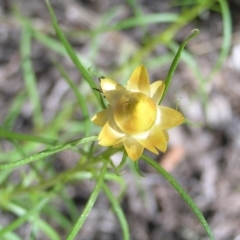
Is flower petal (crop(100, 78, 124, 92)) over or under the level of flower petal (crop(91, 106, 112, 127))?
over

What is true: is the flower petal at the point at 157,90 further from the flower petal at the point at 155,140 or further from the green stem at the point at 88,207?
the green stem at the point at 88,207

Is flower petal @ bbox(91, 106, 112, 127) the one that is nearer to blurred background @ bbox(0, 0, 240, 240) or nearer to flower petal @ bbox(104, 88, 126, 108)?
flower petal @ bbox(104, 88, 126, 108)

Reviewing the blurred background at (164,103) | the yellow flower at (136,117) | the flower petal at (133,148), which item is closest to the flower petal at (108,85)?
the yellow flower at (136,117)

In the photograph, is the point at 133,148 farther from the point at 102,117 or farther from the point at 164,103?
the point at 164,103

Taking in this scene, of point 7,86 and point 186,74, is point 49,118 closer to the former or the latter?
point 7,86

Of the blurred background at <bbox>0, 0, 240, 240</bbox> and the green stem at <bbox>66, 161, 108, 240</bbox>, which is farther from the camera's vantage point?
the blurred background at <bbox>0, 0, 240, 240</bbox>

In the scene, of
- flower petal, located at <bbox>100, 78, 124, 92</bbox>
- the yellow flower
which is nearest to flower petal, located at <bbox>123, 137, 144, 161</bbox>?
the yellow flower
